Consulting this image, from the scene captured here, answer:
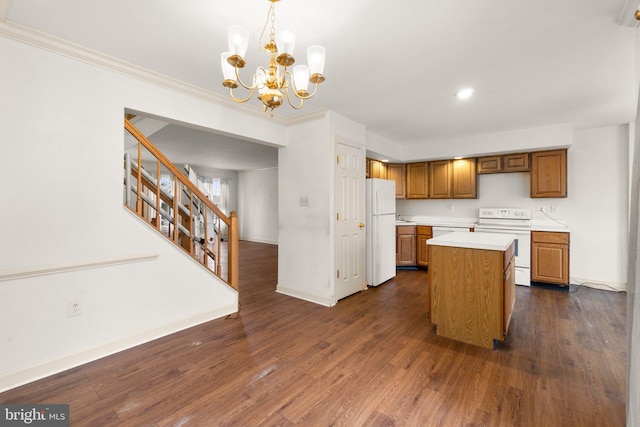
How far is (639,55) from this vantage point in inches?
78.1

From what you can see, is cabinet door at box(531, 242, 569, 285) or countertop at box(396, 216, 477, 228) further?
countertop at box(396, 216, 477, 228)

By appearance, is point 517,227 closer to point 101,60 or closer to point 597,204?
point 597,204

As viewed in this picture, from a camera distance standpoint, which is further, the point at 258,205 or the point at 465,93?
the point at 258,205

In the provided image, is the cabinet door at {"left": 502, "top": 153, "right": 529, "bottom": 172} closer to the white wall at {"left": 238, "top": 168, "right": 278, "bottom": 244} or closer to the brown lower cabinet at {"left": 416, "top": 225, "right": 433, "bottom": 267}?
the brown lower cabinet at {"left": 416, "top": 225, "right": 433, "bottom": 267}

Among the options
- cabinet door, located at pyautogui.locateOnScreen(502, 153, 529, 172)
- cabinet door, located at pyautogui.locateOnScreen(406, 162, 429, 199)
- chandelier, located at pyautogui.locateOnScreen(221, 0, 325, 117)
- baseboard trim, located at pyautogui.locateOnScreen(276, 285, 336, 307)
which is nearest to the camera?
chandelier, located at pyautogui.locateOnScreen(221, 0, 325, 117)

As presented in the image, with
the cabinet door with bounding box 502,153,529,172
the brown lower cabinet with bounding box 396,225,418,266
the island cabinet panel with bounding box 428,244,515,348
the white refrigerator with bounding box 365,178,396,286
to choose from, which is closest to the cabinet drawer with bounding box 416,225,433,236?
the brown lower cabinet with bounding box 396,225,418,266

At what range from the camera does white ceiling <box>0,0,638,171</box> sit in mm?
1706

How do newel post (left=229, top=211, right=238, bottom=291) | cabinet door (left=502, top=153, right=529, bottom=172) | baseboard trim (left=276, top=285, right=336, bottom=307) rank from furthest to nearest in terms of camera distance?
cabinet door (left=502, top=153, right=529, bottom=172) < baseboard trim (left=276, top=285, right=336, bottom=307) < newel post (left=229, top=211, right=238, bottom=291)

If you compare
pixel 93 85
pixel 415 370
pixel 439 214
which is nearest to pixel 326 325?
pixel 415 370

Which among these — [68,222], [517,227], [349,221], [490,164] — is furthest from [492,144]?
[68,222]

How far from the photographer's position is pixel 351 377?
2027mm

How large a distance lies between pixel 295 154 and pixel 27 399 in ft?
10.6

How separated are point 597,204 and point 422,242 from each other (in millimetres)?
2579

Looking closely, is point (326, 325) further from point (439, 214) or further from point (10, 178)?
point (439, 214)
